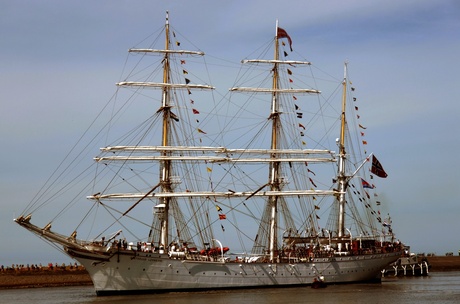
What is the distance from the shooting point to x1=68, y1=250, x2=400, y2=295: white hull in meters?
76.9

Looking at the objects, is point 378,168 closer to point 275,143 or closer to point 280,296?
point 275,143

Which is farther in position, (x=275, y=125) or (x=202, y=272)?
(x=275, y=125)

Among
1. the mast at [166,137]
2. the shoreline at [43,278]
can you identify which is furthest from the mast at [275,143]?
the shoreline at [43,278]

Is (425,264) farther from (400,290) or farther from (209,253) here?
(209,253)

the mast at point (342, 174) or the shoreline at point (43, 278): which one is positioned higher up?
the mast at point (342, 174)

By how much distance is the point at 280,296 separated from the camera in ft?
244

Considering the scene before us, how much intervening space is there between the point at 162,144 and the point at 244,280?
15237 mm

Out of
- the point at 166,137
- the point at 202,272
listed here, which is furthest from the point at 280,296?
the point at 166,137

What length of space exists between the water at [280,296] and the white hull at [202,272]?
5.80 feet

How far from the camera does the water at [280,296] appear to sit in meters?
69.9

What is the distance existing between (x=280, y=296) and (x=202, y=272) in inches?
377

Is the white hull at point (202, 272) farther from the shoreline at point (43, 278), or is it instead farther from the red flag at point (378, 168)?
the shoreline at point (43, 278)

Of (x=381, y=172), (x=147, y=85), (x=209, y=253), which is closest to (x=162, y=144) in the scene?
(x=147, y=85)

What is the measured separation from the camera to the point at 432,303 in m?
66.9
